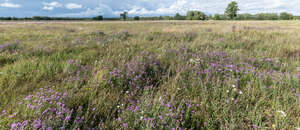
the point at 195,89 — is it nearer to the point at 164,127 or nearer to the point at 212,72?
the point at 212,72

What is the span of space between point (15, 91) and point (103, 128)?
1793 millimetres

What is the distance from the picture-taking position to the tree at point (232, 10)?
75.7 m

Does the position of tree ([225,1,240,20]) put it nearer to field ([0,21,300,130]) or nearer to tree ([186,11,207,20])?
tree ([186,11,207,20])

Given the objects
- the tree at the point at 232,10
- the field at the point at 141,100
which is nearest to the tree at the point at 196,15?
the tree at the point at 232,10

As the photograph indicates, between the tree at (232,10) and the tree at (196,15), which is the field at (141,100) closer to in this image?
the tree at (232,10)

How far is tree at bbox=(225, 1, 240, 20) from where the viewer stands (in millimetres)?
75662

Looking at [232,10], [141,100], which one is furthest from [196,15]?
[141,100]

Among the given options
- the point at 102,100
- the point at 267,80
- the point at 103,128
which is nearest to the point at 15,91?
the point at 102,100

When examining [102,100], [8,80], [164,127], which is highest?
[8,80]

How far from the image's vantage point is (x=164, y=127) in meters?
1.47

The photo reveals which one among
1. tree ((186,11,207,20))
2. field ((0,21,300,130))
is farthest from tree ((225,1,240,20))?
field ((0,21,300,130))

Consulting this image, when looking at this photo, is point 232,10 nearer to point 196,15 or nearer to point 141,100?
point 196,15

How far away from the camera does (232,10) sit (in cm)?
7738

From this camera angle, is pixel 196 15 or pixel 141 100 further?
pixel 196 15
